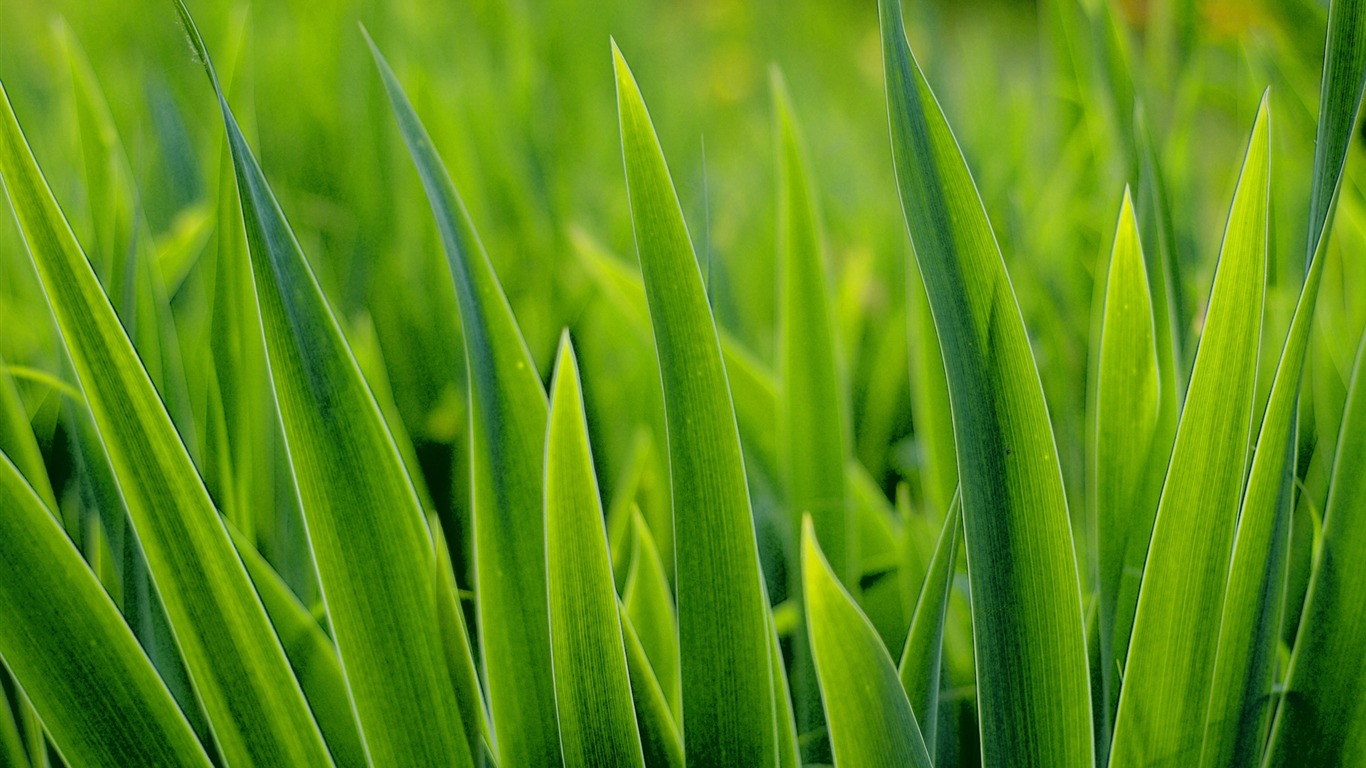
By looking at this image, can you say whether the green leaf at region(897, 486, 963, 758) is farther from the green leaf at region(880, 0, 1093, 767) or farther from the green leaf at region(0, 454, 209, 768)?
the green leaf at region(0, 454, 209, 768)

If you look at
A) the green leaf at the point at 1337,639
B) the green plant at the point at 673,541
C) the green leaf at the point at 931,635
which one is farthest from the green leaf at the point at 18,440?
the green leaf at the point at 1337,639

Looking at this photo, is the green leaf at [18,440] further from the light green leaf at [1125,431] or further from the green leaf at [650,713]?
the light green leaf at [1125,431]

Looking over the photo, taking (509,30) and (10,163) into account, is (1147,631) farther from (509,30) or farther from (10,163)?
(509,30)

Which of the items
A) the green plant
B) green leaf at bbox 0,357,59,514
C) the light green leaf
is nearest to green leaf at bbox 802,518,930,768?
the green plant

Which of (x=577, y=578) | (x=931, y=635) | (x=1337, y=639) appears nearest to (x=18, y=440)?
(x=577, y=578)

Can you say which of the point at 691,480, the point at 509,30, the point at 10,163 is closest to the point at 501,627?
the point at 691,480
